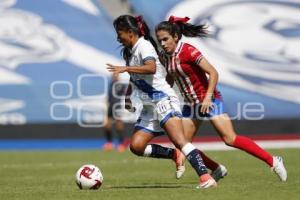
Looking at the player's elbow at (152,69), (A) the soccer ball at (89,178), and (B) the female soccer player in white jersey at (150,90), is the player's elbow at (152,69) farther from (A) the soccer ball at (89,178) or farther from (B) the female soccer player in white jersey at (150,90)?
(A) the soccer ball at (89,178)

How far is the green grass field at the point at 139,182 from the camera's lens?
25.3 ft

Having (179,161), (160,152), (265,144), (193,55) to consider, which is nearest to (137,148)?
(160,152)

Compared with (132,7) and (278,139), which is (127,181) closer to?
(278,139)

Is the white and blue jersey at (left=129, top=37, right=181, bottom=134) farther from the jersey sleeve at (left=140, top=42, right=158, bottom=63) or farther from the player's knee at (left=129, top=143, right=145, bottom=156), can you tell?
the player's knee at (left=129, top=143, right=145, bottom=156)

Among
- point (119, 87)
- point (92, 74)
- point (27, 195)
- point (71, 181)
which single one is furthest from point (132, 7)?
point (27, 195)

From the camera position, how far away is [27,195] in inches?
319

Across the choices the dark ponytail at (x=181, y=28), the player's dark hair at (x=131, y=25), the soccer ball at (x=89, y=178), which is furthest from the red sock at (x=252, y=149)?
the soccer ball at (x=89, y=178)

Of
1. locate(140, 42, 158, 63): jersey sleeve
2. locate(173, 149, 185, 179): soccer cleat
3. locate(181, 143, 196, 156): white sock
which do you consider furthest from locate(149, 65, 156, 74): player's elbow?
locate(173, 149, 185, 179): soccer cleat

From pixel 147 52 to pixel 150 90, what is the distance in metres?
0.56

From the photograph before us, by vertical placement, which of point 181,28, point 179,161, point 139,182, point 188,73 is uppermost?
point 181,28

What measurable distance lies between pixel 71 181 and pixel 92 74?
14137 millimetres

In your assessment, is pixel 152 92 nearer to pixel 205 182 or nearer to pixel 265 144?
pixel 205 182

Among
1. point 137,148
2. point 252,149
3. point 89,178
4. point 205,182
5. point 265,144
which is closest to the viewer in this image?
point 205,182

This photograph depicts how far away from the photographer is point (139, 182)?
997 cm
